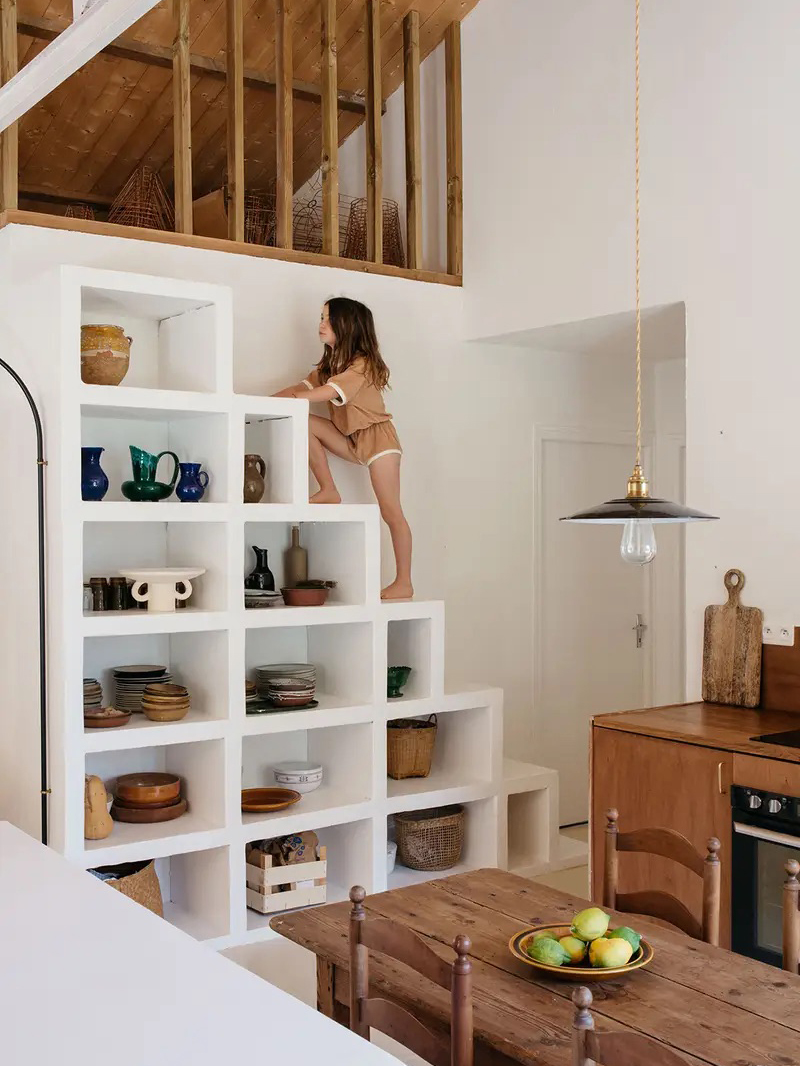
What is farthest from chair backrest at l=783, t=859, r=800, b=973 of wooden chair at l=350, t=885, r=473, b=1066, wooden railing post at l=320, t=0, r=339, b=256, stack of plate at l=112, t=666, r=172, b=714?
wooden railing post at l=320, t=0, r=339, b=256

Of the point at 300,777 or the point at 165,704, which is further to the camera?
the point at 300,777

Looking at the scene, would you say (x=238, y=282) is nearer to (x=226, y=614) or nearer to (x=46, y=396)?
(x=46, y=396)

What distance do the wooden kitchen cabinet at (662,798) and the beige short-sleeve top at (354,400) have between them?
1.64 meters

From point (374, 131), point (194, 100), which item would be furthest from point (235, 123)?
point (194, 100)

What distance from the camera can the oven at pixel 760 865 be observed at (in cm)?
342

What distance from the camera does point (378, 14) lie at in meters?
5.40

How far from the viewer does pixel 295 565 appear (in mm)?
4938

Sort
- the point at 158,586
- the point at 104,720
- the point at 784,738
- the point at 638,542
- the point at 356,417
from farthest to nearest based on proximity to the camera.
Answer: the point at 356,417
the point at 158,586
the point at 104,720
the point at 784,738
the point at 638,542

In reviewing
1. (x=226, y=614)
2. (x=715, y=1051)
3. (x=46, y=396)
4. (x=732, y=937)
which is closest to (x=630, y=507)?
(x=715, y=1051)

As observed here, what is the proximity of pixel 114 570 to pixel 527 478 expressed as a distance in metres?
2.22

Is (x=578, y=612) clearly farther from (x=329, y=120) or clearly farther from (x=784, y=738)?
(x=329, y=120)

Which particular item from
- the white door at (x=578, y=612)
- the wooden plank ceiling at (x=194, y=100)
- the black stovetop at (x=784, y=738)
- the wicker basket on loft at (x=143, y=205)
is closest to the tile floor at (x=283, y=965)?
the black stovetop at (x=784, y=738)

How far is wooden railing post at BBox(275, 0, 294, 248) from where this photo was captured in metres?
5.00

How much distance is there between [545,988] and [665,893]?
0.67 meters
